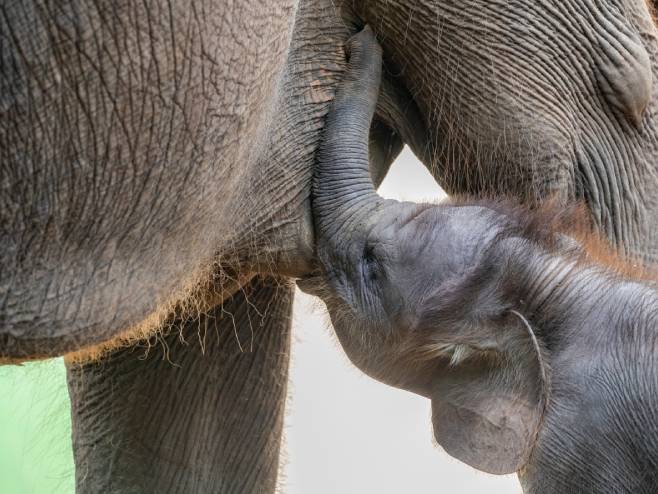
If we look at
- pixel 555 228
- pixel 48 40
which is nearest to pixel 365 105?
pixel 555 228

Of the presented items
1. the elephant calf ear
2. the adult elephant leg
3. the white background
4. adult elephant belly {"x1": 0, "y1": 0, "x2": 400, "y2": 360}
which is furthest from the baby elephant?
the white background

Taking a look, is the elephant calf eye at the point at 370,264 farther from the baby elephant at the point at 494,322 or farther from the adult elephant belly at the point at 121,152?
the adult elephant belly at the point at 121,152

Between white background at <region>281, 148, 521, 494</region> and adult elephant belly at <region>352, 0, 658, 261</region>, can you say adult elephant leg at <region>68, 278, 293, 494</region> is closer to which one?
adult elephant belly at <region>352, 0, 658, 261</region>

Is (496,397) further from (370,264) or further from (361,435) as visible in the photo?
(361,435)

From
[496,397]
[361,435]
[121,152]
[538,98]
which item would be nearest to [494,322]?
[496,397]

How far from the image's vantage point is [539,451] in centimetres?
107

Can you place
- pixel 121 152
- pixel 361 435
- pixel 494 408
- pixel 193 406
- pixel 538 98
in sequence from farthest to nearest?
1. pixel 361 435
2. pixel 193 406
3. pixel 538 98
4. pixel 494 408
5. pixel 121 152

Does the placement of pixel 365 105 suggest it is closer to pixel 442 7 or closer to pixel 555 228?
pixel 442 7

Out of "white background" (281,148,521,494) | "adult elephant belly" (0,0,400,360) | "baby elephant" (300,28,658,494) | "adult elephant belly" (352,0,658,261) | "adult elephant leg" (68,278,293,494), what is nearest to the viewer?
"adult elephant belly" (0,0,400,360)

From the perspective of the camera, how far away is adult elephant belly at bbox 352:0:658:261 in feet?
3.96

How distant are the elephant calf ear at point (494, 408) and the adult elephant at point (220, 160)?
0.20 m

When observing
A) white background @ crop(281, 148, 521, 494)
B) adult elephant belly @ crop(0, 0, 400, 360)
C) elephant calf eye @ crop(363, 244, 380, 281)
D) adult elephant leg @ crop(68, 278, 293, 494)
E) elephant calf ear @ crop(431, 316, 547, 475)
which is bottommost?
white background @ crop(281, 148, 521, 494)

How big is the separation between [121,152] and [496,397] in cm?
43

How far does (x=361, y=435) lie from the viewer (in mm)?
2701
